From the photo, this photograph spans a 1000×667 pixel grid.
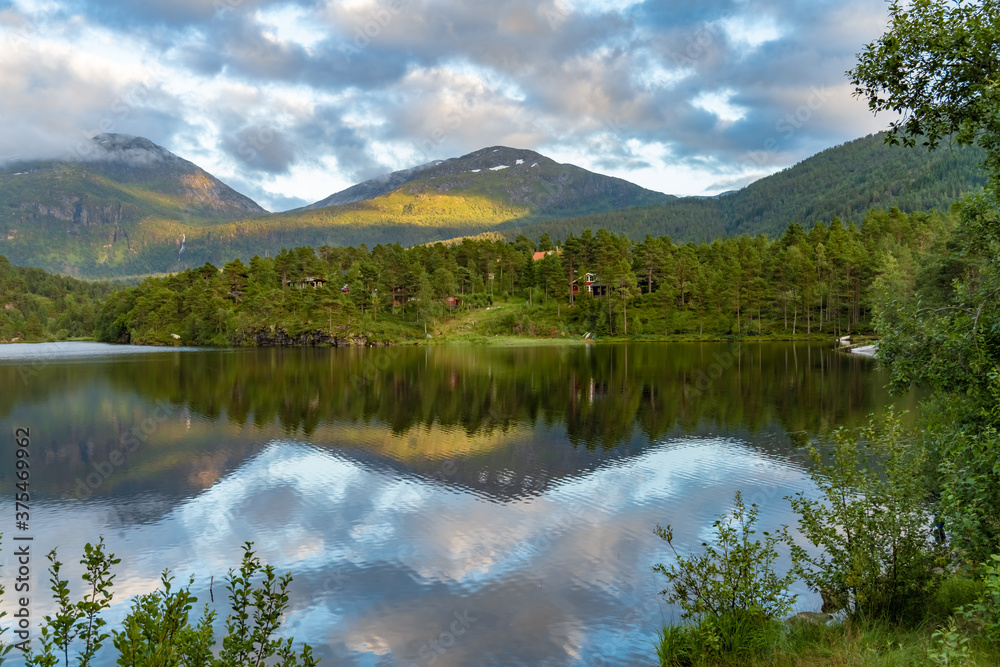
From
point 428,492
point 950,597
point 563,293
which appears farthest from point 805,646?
point 563,293

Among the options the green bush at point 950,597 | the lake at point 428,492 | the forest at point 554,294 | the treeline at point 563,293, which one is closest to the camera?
the green bush at point 950,597

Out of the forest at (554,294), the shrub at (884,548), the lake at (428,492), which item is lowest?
the lake at (428,492)

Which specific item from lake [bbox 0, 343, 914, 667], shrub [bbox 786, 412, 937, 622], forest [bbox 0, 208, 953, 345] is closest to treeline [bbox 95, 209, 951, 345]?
forest [bbox 0, 208, 953, 345]

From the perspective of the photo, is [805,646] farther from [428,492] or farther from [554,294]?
[554,294]

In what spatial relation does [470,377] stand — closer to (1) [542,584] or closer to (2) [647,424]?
(2) [647,424]

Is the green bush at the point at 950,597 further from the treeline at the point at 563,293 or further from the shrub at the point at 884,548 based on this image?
the treeline at the point at 563,293

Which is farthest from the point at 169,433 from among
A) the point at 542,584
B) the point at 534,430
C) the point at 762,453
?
the point at 762,453

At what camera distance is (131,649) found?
261 inches

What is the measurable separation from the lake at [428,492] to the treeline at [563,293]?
71.2 m

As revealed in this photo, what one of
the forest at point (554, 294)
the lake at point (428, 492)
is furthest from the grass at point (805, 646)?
the forest at point (554, 294)

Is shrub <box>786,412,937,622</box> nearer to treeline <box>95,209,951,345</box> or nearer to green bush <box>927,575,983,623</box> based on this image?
green bush <box>927,575,983,623</box>

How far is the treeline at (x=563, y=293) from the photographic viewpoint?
122000 mm

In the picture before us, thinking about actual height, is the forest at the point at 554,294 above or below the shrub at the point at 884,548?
above

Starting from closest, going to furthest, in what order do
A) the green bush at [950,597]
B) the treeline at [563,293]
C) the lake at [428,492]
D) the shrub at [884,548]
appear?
1. the green bush at [950,597]
2. the shrub at [884,548]
3. the lake at [428,492]
4. the treeline at [563,293]
